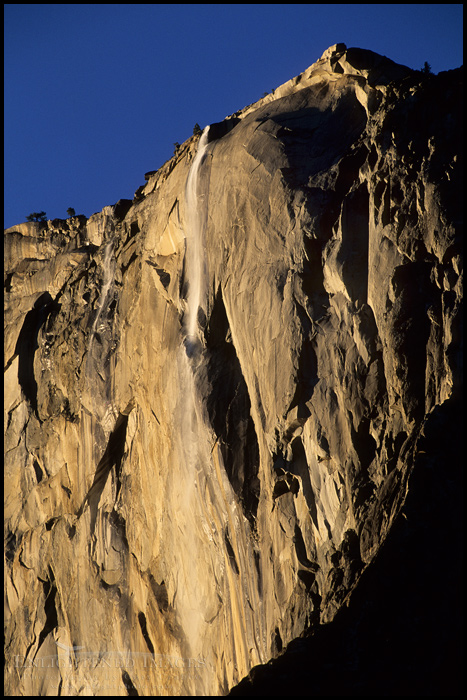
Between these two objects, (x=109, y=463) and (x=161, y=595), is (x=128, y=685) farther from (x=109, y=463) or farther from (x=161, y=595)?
(x=109, y=463)

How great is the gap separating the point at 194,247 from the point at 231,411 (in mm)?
6562

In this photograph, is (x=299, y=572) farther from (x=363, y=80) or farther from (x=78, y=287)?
(x=78, y=287)

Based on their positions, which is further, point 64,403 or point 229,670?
point 64,403

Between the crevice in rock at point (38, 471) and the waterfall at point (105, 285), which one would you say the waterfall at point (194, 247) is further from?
the crevice in rock at point (38, 471)

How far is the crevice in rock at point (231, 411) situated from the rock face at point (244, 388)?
0.07m

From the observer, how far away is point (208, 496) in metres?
27.9

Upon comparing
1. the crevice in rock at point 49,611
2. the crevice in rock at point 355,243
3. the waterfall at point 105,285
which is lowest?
the crevice in rock at point 49,611

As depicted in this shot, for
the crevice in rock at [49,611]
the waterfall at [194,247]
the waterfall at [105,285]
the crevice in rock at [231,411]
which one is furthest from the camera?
the crevice in rock at [49,611]

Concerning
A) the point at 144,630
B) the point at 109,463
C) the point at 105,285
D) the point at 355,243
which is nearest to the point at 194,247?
the point at 355,243

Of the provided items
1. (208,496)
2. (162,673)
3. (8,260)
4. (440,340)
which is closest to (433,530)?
(440,340)

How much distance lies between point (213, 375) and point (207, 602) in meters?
8.19

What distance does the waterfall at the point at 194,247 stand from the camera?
95.0 ft

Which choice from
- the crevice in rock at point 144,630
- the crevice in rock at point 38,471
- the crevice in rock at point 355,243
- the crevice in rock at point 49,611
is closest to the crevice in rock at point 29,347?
the crevice in rock at point 38,471

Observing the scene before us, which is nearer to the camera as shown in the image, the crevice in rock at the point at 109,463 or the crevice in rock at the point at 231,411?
the crevice in rock at the point at 231,411
